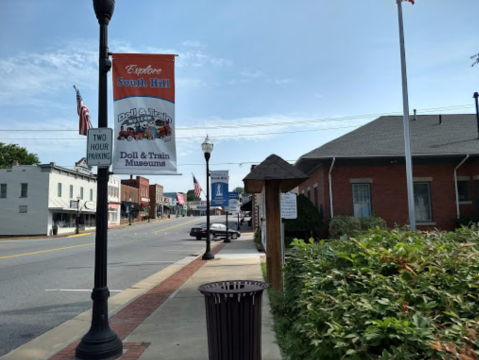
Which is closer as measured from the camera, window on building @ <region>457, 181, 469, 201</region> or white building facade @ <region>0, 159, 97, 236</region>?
window on building @ <region>457, 181, 469, 201</region>

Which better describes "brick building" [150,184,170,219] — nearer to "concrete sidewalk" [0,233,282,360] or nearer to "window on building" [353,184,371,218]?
"window on building" [353,184,371,218]

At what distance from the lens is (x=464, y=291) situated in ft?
7.48

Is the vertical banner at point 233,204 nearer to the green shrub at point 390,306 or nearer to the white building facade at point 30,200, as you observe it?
the green shrub at point 390,306

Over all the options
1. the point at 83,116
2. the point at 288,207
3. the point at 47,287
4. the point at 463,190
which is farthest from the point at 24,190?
the point at 463,190

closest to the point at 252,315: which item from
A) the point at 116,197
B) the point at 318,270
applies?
the point at 318,270

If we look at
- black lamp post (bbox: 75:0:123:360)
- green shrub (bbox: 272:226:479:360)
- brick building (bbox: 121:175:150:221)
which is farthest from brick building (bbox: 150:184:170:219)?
green shrub (bbox: 272:226:479:360)

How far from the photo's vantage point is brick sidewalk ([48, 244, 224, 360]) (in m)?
5.11

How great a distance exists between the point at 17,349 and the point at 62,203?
4227 cm

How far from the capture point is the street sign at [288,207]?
9430 millimetres

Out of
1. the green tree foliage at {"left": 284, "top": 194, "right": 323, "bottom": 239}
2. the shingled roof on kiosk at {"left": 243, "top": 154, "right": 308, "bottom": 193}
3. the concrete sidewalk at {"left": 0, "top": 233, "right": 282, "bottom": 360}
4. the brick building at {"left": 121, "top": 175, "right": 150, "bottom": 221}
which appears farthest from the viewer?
the brick building at {"left": 121, "top": 175, "right": 150, "bottom": 221}

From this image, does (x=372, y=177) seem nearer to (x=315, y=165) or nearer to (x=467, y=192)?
(x=315, y=165)

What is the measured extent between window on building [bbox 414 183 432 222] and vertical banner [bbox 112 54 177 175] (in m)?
15.6

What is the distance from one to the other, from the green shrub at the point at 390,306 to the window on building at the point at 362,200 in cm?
1503

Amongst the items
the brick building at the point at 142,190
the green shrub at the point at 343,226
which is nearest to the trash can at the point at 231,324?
the green shrub at the point at 343,226
